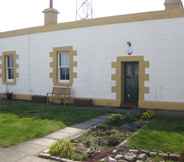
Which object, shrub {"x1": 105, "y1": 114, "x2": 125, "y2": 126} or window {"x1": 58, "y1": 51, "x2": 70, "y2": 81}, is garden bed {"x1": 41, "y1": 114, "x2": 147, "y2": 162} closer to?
shrub {"x1": 105, "y1": 114, "x2": 125, "y2": 126}

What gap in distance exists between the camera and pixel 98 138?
7.18 meters

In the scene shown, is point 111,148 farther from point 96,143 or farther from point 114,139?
point 114,139

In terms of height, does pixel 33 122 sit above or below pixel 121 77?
below

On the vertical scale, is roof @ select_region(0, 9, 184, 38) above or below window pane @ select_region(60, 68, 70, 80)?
above

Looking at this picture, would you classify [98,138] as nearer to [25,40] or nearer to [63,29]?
[63,29]

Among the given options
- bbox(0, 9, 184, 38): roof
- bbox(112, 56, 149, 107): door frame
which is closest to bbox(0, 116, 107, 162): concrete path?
bbox(112, 56, 149, 107): door frame

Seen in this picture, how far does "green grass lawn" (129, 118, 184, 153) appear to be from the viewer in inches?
249

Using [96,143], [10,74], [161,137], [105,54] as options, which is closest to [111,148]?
[96,143]

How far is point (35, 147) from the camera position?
6527mm

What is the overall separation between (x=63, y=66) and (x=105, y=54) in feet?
8.83

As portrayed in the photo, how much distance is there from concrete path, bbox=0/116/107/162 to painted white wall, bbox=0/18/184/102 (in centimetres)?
447

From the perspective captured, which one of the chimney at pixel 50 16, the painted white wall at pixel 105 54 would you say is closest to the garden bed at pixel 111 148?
the painted white wall at pixel 105 54

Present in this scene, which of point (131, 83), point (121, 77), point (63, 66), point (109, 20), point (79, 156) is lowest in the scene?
point (79, 156)

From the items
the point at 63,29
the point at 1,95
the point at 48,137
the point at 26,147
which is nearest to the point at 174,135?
the point at 48,137
